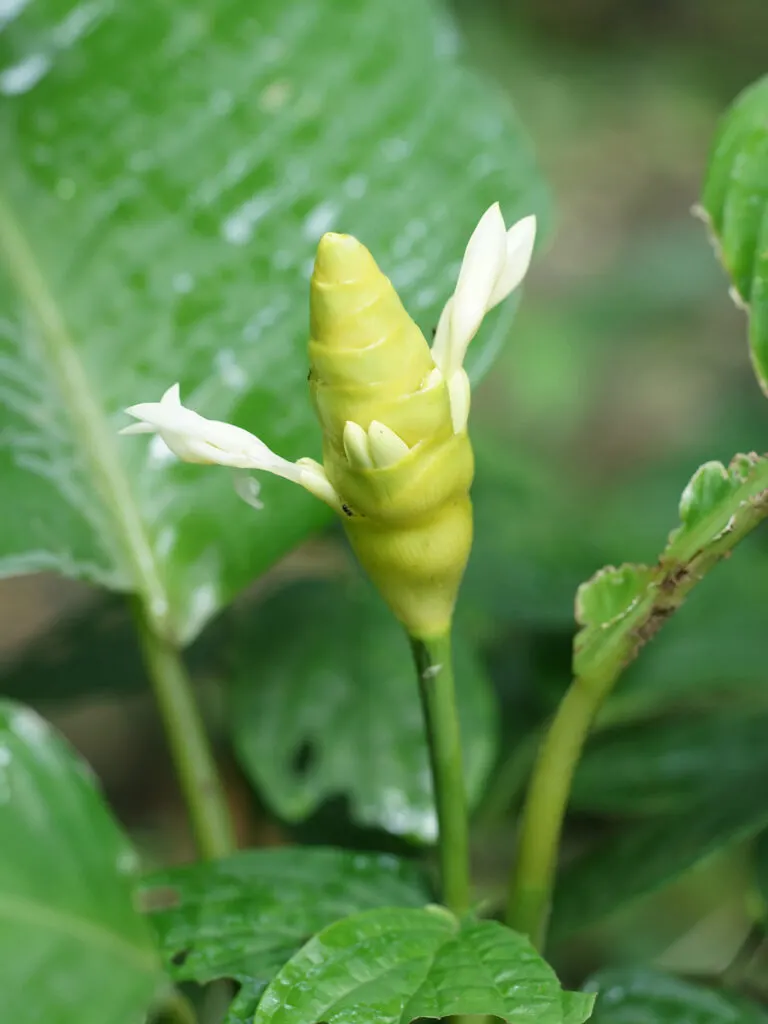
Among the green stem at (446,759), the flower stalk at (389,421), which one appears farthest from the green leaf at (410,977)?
the flower stalk at (389,421)

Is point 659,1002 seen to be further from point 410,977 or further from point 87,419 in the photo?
point 87,419

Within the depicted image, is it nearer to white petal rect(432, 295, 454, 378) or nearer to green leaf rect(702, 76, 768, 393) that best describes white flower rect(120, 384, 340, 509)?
white petal rect(432, 295, 454, 378)

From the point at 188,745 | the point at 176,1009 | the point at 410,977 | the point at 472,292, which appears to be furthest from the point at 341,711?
the point at 472,292

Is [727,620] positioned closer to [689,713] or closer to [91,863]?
[689,713]

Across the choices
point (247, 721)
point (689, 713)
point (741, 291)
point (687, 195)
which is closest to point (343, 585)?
point (247, 721)

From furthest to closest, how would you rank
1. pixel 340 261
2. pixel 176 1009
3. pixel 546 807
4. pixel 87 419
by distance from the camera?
pixel 87 419 → pixel 176 1009 → pixel 546 807 → pixel 340 261

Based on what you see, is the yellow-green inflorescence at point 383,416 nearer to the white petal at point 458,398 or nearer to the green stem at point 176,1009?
the white petal at point 458,398
